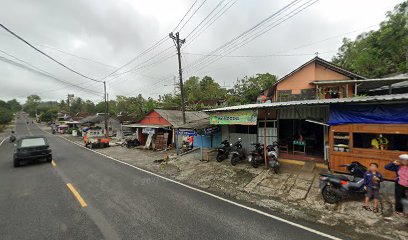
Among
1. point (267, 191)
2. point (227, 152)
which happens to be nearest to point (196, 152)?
point (227, 152)

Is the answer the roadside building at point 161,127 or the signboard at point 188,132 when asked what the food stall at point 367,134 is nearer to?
the signboard at point 188,132

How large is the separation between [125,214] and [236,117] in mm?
7774

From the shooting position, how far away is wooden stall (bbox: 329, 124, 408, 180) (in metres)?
7.27

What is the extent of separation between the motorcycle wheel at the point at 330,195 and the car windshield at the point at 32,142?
56.8 ft

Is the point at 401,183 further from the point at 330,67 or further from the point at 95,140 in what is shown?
the point at 95,140

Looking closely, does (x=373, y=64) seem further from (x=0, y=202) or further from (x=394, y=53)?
(x=0, y=202)

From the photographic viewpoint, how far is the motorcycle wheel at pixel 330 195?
6449 mm

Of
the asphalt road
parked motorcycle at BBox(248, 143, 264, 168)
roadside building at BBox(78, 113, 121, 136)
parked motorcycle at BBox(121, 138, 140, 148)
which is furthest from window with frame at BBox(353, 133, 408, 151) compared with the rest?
roadside building at BBox(78, 113, 121, 136)

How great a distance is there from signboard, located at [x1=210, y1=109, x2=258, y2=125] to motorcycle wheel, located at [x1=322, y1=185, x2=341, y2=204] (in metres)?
4.84

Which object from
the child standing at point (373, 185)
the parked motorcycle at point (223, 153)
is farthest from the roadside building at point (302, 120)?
the child standing at point (373, 185)

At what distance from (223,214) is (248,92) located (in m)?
31.7

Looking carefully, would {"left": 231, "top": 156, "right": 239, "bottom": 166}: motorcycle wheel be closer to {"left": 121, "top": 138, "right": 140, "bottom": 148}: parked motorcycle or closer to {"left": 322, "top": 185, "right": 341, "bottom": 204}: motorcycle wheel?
{"left": 322, "top": 185, "right": 341, "bottom": 204}: motorcycle wheel

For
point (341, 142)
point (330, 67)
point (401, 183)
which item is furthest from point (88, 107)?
point (401, 183)

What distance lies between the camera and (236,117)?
11680mm
